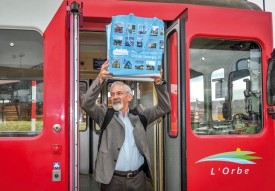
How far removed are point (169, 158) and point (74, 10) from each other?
64.7 inches

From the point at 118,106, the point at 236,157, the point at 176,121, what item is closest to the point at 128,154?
the point at 118,106

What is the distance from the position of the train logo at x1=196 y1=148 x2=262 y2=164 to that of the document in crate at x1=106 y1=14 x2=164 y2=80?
1.14 metres

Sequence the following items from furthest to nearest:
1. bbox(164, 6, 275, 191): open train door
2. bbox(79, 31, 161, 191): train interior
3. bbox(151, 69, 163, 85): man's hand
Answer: bbox(79, 31, 161, 191): train interior < bbox(164, 6, 275, 191): open train door < bbox(151, 69, 163, 85): man's hand

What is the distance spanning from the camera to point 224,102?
3277 millimetres

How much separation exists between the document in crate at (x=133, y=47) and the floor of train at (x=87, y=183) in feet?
10.4

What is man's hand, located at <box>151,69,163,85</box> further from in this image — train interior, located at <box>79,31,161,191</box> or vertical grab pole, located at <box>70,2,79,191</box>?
train interior, located at <box>79,31,161,191</box>

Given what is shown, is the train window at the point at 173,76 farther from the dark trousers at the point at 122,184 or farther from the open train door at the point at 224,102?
the dark trousers at the point at 122,184

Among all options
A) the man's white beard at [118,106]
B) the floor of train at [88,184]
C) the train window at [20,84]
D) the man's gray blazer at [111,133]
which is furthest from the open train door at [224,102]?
the floor of train at [88,184]

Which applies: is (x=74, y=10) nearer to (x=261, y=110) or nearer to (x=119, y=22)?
(x=119, y=22)

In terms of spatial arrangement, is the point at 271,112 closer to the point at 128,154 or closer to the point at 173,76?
the point at 173,76

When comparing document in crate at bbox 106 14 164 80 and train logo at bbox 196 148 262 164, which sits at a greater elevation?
document in crate at bbox 106 14 164 80

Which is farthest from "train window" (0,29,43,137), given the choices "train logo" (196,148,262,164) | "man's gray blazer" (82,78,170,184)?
"train logo" (196,148,262,164)

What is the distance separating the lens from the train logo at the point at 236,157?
309cm

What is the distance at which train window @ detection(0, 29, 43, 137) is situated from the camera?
9.38 ft
